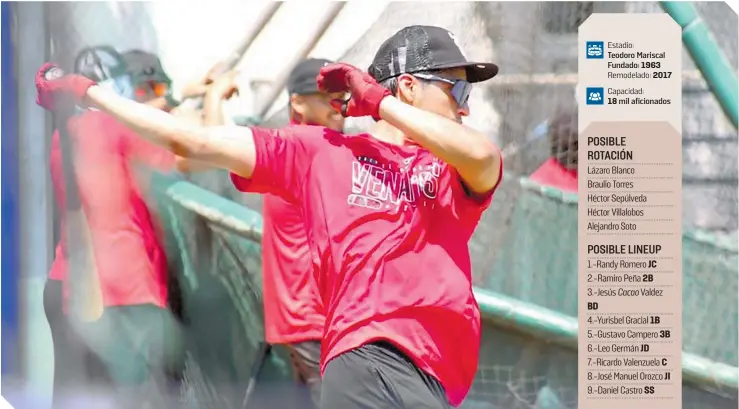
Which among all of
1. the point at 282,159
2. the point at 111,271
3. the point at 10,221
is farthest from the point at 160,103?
the point at 282,159

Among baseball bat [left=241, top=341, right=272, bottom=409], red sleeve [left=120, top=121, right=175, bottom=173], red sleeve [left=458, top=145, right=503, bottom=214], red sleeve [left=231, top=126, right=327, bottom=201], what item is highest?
red sleeve [left=120, top=121, right=175, bottom=173]

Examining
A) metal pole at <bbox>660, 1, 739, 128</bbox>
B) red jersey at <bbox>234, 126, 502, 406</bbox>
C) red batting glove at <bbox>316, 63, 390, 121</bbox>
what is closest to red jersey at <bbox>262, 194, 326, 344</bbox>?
red jersey at <bbox>234, 126, 502, 406</bbox>

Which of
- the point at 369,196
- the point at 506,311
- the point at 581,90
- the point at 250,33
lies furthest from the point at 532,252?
Answer: the point at 250,33

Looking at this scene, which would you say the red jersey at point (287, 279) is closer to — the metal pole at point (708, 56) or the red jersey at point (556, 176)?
the red jersey at point (556, 176)

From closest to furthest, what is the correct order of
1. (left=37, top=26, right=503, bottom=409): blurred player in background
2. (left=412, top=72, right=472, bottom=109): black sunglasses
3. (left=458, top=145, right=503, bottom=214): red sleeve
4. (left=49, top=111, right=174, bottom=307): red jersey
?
(left=37, top=26, right=503, bottom=409): blurred player in background < (left=458, top=145, right=503, bottom=214): red sleeve < (left=412, top=72, right=472, bottom=109): black sunglasses < (left=49, top=111, right=174, bottom=307): red jersey

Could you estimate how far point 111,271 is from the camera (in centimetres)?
377

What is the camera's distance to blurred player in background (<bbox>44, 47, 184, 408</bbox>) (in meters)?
3.74

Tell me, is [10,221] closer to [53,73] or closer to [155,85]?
[53,73]

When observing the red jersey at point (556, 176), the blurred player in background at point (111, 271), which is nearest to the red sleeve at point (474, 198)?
the red jersey at point (556, 176)

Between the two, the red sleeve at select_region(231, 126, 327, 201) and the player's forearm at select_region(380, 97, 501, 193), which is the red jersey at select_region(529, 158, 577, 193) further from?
the red sleeve at select_region(231, 126, 327, 201)

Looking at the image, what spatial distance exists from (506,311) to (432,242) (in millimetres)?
809

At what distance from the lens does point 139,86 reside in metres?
3.73

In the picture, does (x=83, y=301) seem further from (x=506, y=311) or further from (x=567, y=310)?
(x=567, y=310)

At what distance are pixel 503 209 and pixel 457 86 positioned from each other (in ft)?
2.47
